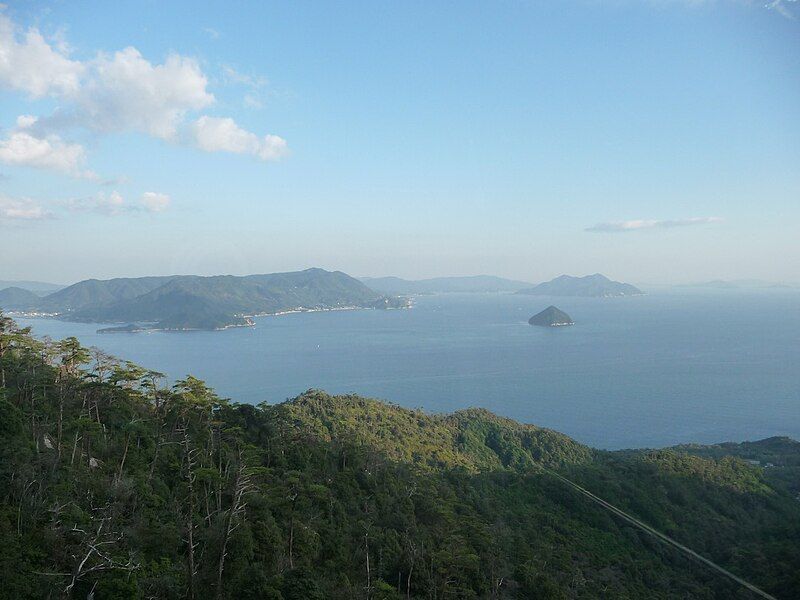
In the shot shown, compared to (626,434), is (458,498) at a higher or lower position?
higher

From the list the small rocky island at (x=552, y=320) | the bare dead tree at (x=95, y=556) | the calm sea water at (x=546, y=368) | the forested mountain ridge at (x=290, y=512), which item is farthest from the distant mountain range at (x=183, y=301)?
the bare dead tree at (x=95, y=556)

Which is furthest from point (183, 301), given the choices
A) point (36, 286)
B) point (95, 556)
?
point (95, 556)

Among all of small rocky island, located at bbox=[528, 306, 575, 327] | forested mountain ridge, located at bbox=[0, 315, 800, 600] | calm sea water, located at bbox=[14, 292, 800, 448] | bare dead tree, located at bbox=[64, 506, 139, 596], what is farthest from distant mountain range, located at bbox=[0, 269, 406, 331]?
bare dead tree, located at bbox=[64, 506, 139, 596]

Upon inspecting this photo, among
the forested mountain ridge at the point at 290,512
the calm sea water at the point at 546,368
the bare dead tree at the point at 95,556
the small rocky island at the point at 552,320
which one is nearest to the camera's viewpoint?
the bare dead tree at the point at 95,556

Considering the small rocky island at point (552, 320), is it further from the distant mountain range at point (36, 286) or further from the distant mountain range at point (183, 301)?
the distant mountain range at point (36, 286)

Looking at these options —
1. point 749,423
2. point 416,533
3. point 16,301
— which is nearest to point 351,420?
point 416,533

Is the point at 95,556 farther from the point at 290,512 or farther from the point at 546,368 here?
the point at 546,368

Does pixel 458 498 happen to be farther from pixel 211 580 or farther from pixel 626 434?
pixel 626 434
